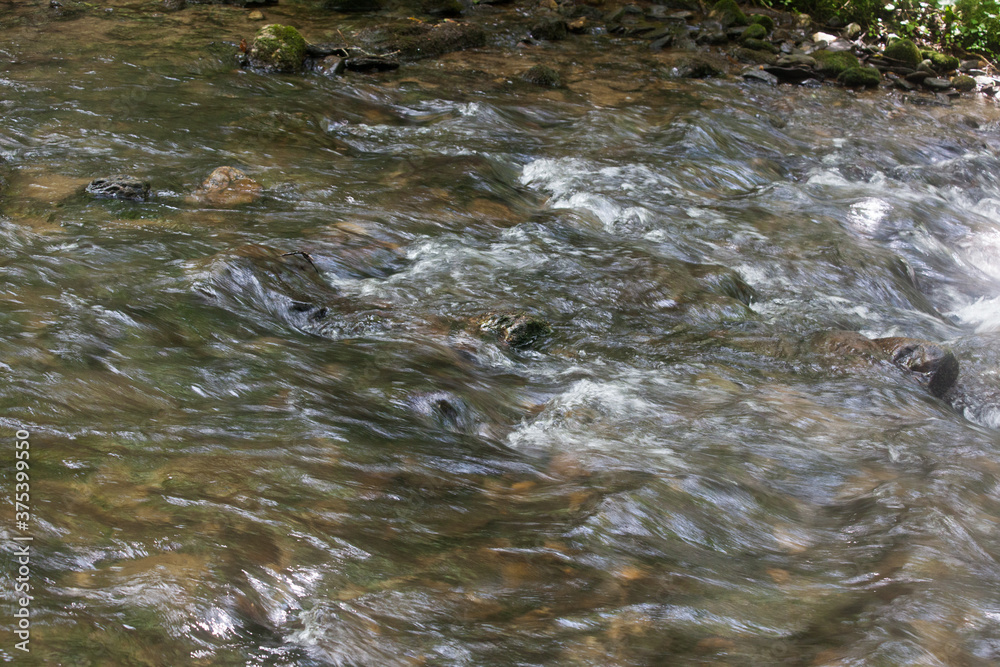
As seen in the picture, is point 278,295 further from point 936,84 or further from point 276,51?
point 936,84

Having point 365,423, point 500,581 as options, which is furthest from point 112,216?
point 500,581

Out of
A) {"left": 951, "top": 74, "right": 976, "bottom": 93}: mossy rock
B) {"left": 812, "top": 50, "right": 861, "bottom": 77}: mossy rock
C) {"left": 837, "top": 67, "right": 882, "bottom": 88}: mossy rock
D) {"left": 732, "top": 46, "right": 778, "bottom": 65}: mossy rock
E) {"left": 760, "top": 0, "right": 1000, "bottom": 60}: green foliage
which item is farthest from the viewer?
{"left": 760, "top": 0, "right": 1000, "bottom": 60}: green foliage

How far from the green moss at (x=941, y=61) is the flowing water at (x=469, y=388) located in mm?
5048

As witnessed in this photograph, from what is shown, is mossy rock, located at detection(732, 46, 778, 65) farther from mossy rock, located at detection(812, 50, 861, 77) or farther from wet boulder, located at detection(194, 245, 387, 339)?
Answer: wet boulder, located at detection(194, 245, 387, 339)

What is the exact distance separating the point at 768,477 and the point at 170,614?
2.89 metres

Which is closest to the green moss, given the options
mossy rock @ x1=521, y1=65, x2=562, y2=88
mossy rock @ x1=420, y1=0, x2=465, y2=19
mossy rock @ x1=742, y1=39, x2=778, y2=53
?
mossy rock @ x1=742, y1=39, x2=778, y2=53

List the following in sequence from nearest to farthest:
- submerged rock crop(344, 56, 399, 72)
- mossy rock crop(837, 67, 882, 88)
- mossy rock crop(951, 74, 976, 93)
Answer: submerged rock crop(344, 56, 399, 72)
mossy rock crop(837, 67, 882, 88)
mossy rock crop(951, 74, 976, 93)

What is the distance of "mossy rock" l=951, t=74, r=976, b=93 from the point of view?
Answer: 509 inches

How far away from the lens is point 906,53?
1325cm

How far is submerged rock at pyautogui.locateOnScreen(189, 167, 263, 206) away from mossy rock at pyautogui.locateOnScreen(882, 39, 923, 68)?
1151 cm

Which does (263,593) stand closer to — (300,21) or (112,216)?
(112,216)

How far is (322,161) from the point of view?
748 cm

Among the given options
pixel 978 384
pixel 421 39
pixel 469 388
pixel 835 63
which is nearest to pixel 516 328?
pixel 469 388

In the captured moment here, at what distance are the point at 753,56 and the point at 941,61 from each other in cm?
345
